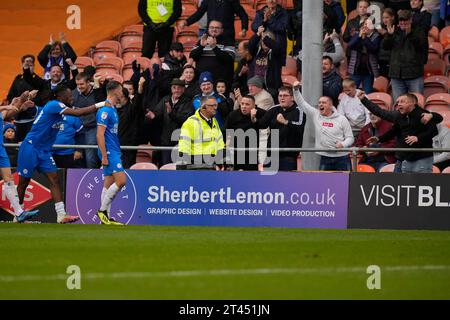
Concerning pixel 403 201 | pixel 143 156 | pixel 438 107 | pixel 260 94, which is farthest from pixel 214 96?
pixel 438 107

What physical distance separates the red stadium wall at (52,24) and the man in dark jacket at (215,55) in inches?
234

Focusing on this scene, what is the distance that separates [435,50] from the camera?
66.1 ft

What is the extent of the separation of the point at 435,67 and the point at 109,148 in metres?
7.34

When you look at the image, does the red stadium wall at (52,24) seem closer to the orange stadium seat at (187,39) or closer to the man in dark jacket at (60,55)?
the orange stadium seat at (187,39)

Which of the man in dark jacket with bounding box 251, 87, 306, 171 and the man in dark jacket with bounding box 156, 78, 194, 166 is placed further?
the man in dark jacket with bounding box 156, 78, 194, 166

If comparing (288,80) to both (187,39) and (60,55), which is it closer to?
(187,39)

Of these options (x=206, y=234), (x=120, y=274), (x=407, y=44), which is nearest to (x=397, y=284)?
(x=120, y=274)

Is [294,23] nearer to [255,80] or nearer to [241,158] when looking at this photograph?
[255,80]

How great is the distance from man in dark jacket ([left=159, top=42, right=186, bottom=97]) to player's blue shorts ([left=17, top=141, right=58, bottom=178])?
386 centimetres

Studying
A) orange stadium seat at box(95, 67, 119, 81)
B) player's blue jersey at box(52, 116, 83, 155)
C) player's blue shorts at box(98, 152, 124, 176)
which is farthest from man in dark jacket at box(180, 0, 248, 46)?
player's blue shorts at box(98, 152, 124, 176)

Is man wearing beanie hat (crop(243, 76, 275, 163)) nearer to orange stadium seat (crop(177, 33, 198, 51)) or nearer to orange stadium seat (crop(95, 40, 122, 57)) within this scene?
orange stadium seat (crop(177, 33, 198, 51))

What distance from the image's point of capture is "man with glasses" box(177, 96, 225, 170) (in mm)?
16953

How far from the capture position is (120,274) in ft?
30.6

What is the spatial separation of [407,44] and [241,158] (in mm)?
3592
